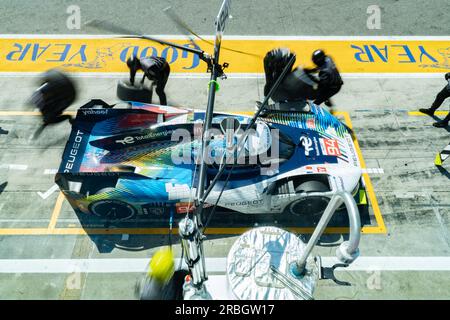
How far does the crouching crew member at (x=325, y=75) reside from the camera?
8.84 meters

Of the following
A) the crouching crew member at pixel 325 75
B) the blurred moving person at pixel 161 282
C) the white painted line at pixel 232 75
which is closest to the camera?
the blurred moving person at pixel 161 282

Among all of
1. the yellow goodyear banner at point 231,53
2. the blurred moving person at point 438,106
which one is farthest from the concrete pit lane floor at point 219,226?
the yellow goodyear banner at point 231,53

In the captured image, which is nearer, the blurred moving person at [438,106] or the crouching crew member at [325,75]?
the crouching crew member at [325,75]

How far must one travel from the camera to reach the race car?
22.7 ft

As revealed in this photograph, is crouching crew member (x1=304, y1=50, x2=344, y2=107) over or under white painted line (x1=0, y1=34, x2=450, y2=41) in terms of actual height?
under

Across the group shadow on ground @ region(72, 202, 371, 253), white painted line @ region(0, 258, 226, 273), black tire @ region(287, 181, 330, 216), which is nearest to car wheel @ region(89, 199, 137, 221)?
shadow on ground @ region(72, 202, 371, 253)

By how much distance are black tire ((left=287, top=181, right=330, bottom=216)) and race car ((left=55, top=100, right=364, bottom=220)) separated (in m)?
0.02

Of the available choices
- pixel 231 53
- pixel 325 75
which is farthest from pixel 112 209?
pixel 231 53

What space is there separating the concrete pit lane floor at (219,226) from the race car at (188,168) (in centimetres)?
76

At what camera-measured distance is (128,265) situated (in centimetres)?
721

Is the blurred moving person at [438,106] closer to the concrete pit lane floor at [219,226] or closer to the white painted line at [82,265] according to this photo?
the concrete pit lane floor at [219,226]

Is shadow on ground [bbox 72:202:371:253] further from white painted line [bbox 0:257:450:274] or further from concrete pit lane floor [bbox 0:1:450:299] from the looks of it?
white painted line [bbox 0:257:450:274]

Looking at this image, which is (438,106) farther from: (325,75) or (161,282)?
(161,282)

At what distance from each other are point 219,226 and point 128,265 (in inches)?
76.2
